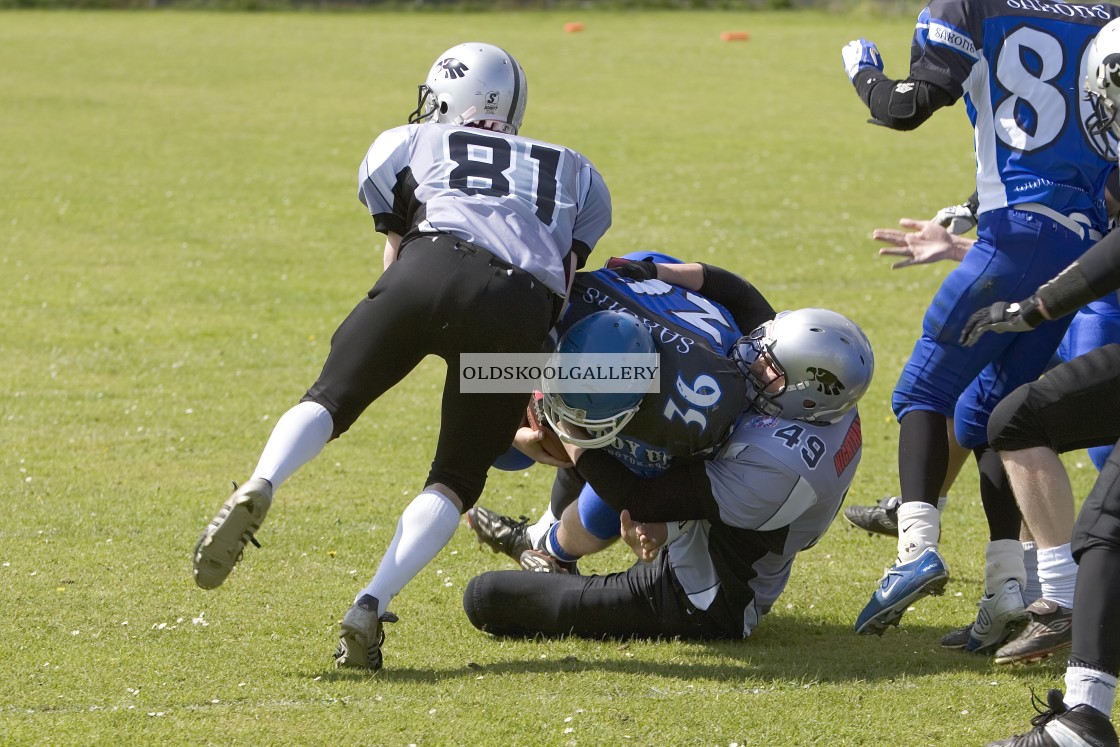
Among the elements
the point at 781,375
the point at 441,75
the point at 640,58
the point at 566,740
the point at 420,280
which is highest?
the point at 640,58

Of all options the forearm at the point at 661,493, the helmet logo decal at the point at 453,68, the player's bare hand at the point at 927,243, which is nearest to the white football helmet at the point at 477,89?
the helmet logo decal at the point at 453,68

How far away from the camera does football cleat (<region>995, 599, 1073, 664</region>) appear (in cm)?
463

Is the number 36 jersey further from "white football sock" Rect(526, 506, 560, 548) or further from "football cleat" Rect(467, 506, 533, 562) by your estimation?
"football cleat" Rect(467, 506, 533, 562)

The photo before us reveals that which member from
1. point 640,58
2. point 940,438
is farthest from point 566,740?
point 640,58

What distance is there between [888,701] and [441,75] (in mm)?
2626

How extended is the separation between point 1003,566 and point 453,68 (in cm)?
259

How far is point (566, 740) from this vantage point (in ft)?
13.1

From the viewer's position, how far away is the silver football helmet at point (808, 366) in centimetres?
479

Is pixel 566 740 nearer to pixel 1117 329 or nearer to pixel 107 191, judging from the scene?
pixel 1117 329

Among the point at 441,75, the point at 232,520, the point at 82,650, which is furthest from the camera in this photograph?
the point at 441,75

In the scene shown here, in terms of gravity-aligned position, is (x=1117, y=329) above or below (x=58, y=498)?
above

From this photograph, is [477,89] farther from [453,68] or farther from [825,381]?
[825,381]

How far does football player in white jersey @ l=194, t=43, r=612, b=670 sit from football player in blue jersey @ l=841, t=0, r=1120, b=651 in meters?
1.33

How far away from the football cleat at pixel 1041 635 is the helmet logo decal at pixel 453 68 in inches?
105
